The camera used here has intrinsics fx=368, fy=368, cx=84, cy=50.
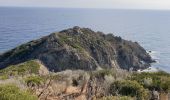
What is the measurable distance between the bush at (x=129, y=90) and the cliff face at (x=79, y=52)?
6062 centimetres

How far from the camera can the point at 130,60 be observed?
10406cm

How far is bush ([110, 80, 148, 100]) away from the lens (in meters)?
24.2

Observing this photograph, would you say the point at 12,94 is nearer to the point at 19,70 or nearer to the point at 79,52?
the point at 19,70

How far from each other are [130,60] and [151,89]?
7632cm

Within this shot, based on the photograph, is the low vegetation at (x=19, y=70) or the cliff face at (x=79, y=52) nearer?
the low vegetation at (x=19, y=70)

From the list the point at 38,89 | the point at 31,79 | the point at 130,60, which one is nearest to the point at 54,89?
the point at 38,89

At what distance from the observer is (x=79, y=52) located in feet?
300

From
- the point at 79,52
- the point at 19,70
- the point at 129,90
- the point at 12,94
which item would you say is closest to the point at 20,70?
the point at 19,70

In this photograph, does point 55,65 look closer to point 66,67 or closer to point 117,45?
point 66,67

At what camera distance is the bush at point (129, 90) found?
79.2ft

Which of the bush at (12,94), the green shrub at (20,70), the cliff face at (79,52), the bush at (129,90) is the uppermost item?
the bush at (12,94)

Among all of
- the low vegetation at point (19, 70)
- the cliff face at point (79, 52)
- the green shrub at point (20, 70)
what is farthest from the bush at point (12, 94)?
the cliff face at point (79, 52)

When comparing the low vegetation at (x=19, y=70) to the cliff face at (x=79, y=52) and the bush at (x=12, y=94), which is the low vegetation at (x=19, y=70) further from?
the cliff face at (x=79, y=52)

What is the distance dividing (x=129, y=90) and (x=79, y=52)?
6657 cm
